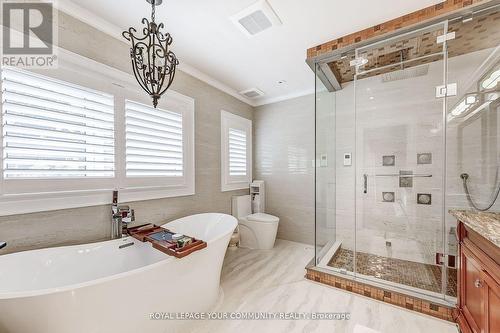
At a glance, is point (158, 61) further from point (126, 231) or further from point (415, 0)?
point (415, 0)

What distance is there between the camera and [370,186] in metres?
2.85

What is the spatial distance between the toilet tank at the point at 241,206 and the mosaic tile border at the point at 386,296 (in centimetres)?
141

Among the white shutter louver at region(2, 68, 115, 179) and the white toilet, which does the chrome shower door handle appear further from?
the white shutter louver at region(2, 68, 115, 179)

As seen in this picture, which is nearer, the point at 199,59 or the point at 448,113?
the point at 448,113

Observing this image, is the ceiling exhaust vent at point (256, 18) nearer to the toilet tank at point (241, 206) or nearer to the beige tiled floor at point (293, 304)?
the toilet tank at point (241, 206)

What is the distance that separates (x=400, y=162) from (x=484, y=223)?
1.46m

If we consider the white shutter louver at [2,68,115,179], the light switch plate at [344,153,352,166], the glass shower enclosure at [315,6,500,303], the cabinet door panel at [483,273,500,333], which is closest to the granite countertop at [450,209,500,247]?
the cabinet door panel at [483,273,500,333]

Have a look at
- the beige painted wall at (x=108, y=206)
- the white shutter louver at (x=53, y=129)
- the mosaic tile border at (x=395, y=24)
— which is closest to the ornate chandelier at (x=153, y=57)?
the beige painted wall at (x=108, y=206)

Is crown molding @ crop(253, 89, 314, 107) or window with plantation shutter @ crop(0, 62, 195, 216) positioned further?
crown molding @ crop(253, 89, 314, 107)

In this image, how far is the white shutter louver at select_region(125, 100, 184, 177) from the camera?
2072 mm

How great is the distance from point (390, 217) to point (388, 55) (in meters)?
2.03

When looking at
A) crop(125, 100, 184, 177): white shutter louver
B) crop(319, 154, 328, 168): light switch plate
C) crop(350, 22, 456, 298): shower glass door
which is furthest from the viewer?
crop(319, 154, 328, 168): light switch plate

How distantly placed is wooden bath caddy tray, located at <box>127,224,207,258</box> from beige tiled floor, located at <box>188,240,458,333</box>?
0.64 meters

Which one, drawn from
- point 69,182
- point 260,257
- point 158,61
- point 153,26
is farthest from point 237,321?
point 158,61
